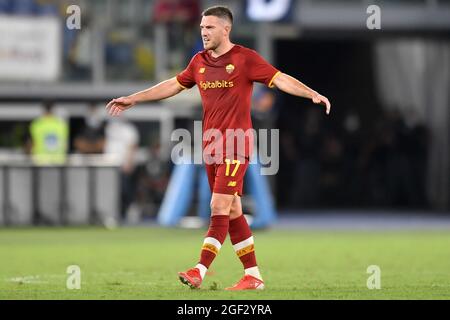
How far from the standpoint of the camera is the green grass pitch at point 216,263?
10.6 metres

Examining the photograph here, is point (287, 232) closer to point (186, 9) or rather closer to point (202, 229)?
point (202, 229)

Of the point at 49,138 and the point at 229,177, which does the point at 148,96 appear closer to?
the point at 229,177

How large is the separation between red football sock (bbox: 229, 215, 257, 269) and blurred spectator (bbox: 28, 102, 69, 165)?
12053 millimetres

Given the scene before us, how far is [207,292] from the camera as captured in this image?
10.4m

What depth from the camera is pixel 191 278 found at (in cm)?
1045

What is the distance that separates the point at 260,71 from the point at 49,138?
12587mm

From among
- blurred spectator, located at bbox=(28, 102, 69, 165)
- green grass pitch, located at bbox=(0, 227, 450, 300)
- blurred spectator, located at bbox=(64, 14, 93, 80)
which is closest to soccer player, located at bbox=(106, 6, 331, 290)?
green grass pitch, located at bbox=(0, 227, 450, 300)

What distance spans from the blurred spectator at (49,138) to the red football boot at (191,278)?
1245 centimetres

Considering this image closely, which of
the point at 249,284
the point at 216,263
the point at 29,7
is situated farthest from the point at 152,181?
the point at 249,284

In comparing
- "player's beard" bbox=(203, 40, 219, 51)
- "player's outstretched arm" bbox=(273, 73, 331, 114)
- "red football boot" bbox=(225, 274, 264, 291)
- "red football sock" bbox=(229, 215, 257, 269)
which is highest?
"player's beard" bbox=(203, 40, 219, 51)

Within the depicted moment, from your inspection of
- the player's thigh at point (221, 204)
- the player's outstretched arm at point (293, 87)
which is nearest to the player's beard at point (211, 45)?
the player's outstretched arm at point (293, 87)

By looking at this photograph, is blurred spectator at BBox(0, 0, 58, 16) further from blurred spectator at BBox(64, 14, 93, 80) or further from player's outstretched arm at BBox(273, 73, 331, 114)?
player's outstretched arm at BBox(273, 73, 331, 114)

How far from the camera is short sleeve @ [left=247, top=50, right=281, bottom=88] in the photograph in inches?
418
